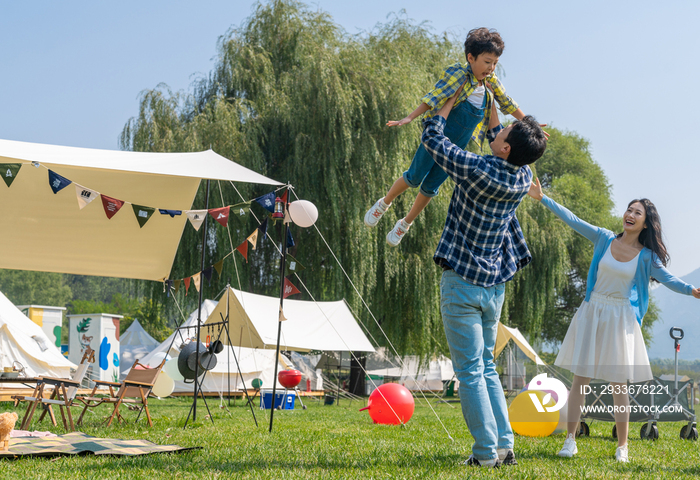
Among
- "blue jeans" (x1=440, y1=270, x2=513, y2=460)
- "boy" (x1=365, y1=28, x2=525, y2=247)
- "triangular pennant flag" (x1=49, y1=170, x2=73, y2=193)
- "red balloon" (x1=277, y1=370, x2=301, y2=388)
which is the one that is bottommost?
"red balloon" (x1=277, y1=370, x2=301, y2=388)

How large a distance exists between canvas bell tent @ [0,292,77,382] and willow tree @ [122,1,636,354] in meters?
2.69

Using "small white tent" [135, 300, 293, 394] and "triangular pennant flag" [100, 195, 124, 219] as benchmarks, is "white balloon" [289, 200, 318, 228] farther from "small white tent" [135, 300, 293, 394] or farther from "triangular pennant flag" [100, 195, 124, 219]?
"small white tent" [135, 300, 293, 394]

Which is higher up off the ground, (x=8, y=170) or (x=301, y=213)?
(x=8, y=170)

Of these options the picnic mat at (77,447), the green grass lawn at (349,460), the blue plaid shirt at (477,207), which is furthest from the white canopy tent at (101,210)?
the blue plaid shirt at (477,207)

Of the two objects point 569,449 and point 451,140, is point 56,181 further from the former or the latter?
point 569,449

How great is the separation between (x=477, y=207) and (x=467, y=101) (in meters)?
0.74

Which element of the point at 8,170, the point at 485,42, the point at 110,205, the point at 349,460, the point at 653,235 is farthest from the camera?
the point at 110,205

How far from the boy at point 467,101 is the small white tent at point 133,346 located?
15801 mm

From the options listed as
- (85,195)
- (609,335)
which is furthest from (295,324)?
(609,335)

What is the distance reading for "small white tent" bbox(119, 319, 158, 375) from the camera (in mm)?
18094

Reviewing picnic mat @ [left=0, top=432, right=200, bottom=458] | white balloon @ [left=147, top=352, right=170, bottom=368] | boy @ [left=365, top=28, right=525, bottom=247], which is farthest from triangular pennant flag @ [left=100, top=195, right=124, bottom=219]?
white balloon @ [left=147, top=352, right=170, bottom=368]

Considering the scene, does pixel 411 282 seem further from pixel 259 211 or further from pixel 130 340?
pixel 130 340

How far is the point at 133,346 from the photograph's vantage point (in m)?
19.5

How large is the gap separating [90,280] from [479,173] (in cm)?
6732
